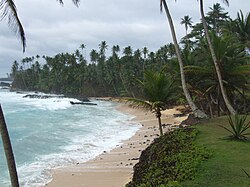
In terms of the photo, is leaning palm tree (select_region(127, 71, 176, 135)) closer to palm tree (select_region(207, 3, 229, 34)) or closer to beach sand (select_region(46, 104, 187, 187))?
beach sand (select_region(46, 104, 187, 187))

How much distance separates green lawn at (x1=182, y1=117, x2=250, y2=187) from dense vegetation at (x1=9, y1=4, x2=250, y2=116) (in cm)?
488

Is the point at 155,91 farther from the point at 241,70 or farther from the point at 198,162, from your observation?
the point at 198,162

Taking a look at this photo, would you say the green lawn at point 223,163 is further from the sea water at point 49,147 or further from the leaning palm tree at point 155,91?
the sea water at point 49,147

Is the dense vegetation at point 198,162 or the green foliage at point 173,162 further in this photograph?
the green foliage at point 173,162

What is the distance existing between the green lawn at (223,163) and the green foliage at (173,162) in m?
0.21

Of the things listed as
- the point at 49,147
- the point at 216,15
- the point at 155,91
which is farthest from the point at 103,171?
the point at 216,15

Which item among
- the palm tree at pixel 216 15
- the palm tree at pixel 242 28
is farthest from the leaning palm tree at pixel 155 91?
the palm tree at pixel 216 15

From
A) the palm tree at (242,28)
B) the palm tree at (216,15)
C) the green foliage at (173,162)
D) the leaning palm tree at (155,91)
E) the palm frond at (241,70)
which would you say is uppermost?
the palm tree at (216,15)

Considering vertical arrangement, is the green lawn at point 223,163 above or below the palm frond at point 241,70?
below

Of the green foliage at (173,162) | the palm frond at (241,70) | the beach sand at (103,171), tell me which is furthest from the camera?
the palm frond at (241,70)

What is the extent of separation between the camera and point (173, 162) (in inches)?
300

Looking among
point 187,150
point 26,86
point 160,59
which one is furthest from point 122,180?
point 26,86

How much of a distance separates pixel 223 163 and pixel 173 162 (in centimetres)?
116

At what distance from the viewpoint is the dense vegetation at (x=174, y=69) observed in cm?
1633
